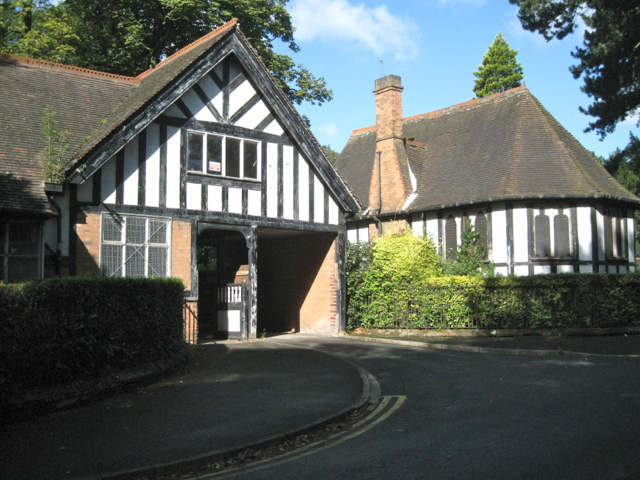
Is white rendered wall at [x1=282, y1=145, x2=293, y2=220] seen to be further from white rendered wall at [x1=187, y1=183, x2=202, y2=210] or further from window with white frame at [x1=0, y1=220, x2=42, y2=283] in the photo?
window with white frame at [x1=0, y1=220, x2=42, y2=283]

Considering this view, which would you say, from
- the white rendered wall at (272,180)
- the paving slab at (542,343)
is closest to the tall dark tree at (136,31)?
the white rendered wall at (272,180)

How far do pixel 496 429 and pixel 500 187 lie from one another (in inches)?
717

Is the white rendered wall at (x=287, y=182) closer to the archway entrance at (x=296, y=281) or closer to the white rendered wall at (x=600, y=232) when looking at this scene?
the archway entrance at (x=296, y=281)

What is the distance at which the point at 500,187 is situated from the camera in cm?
2450

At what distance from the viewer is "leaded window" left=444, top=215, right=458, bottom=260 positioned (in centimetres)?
2608

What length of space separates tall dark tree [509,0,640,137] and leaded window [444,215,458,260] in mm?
7153

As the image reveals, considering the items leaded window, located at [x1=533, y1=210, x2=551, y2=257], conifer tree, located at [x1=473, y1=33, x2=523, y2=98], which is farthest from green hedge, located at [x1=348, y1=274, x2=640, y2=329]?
conifer tree, located at [x1=473, y1=33, x2=523, y2=98]

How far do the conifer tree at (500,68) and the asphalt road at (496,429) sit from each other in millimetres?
39734

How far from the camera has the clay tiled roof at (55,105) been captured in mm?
14211

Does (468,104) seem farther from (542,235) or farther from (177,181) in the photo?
(177,181)

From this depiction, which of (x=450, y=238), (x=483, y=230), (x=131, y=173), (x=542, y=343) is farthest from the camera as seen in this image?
(x=450, y=238)

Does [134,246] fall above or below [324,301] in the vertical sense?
above

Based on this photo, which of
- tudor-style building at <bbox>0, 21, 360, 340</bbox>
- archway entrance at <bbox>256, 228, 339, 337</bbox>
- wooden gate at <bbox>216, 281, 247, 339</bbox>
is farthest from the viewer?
archway entrance at <bbox>256, 228, 339, 337</bbox>

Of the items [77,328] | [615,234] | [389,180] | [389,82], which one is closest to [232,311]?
[77,328]
